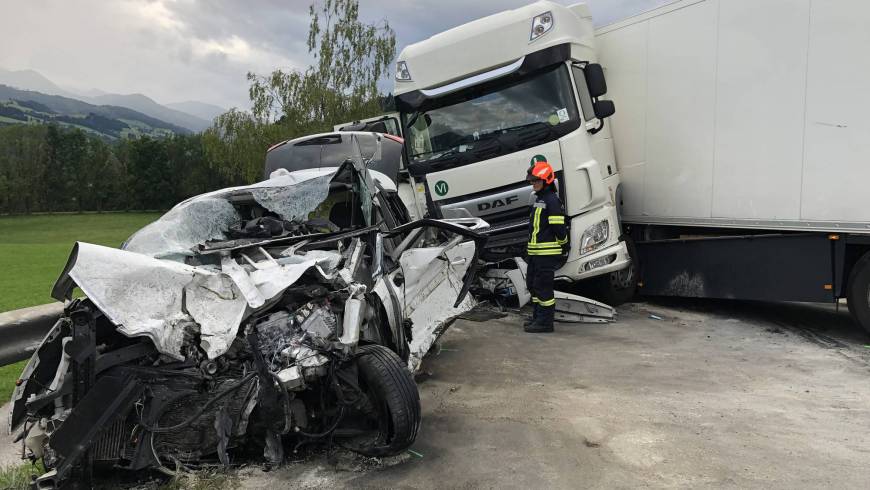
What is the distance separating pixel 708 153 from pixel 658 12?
1.73m

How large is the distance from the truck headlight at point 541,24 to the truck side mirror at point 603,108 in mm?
968

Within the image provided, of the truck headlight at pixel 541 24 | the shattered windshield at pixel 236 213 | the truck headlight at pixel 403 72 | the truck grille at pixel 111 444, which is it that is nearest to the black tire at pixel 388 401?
the truck grille at pixel 111 444

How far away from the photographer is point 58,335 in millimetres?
2854

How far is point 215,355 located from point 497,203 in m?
4.25

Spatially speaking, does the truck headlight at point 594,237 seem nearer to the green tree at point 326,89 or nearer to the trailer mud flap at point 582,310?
the trailer mud flap at point 582,310

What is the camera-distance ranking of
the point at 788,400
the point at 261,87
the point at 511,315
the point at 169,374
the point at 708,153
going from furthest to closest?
the point at 261,87 → the point at 511,315 → the point at 708,153 → the point at 788,400 → the point at 169,374

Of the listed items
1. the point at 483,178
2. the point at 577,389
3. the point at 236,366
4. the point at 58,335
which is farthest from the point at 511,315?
the point at 58,335

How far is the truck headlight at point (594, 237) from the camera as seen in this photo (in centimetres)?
636

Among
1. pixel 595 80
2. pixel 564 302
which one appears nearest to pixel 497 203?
pixel 564 302

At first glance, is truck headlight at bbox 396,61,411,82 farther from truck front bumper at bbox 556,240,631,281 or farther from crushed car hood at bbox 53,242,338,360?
crushed car hood at bbox 53,242,338,360

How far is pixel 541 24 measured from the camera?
622 centimetres

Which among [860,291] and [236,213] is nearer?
[236,213]

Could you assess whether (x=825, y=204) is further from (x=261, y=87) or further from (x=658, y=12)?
(x=261, y=87)

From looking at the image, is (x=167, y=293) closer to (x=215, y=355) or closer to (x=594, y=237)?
(x=215, y=355)
